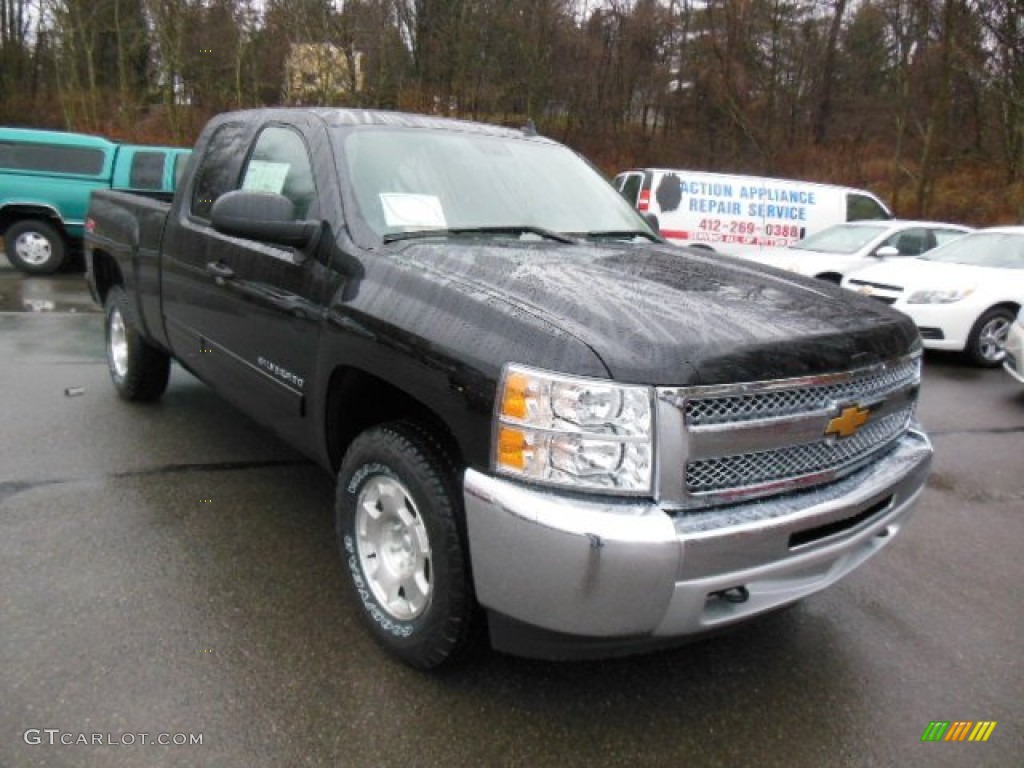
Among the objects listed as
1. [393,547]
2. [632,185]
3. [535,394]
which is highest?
[632,185]

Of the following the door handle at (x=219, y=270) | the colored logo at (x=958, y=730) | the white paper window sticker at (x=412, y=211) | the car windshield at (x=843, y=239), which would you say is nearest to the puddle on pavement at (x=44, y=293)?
the door handle at (x=219, y=270)

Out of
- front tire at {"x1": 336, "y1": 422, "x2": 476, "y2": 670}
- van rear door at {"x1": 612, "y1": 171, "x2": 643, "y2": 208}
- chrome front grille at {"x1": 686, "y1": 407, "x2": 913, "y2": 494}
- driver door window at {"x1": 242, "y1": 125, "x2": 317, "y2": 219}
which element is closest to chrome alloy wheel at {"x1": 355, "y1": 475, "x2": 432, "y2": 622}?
front tire at {"x1": 336, "y1": 422, "x2": 476, "y2": 670}

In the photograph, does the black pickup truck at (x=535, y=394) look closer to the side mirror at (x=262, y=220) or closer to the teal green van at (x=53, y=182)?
the side mirror at (x=262, y=220)

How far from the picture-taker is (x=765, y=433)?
218cm

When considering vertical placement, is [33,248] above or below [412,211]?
below

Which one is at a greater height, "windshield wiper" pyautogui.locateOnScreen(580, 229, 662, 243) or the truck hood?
"windshield wiper" pyautogui.locateOnScreen(580, 229, 662, 243)

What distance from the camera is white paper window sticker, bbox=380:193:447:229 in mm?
3037

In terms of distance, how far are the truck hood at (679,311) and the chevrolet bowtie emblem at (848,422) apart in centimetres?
15

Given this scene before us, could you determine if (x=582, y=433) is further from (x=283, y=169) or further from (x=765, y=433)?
(x=283, y=169)

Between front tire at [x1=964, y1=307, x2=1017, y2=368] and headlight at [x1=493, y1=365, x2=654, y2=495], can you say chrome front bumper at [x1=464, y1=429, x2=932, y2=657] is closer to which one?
headlight at [x1=493, y1=365, x2=654, y2=495]

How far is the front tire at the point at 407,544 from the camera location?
2318 millimetres

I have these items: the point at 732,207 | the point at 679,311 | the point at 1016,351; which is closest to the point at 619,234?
the point at 679,311

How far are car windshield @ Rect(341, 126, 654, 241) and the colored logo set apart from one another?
87.9 inches

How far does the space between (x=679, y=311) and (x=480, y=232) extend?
1141mm
